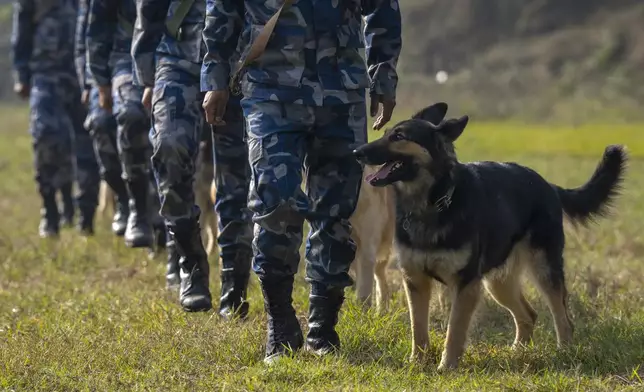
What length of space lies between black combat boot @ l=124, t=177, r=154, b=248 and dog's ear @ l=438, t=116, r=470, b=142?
4.08 metres

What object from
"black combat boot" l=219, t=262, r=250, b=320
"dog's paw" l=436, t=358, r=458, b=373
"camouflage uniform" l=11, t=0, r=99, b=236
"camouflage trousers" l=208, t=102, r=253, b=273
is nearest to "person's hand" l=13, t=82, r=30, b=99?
"camouflage uniform" l=11, t=0, r=99, b=236

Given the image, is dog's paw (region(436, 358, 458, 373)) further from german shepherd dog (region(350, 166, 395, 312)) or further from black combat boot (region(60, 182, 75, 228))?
black combat boot (region(60, 182, 75, 228))

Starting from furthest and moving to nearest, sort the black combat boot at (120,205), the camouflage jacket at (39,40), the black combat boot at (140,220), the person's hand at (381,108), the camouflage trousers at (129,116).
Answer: the camouflage jacket at (39,40) < the black combat boot at (120,205) < the black combat boot at (140,220) < the camouflage trousers at (129,116) < the person's hand at (381,108)

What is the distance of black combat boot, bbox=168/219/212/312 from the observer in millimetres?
6328

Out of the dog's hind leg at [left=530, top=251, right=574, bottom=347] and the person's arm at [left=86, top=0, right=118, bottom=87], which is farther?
the person's arm at [left=86, top=0, right=118, bottom=87]

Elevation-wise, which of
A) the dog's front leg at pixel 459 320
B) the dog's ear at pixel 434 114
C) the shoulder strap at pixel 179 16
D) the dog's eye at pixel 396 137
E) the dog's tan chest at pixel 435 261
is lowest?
the dog's front leg at pixel 459 320

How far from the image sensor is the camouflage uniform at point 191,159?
242 inches

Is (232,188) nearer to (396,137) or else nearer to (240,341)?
(240,341)

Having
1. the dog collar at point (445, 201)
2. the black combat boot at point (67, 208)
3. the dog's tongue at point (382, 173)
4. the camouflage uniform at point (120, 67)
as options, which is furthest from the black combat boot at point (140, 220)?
the dog collar at point (445, 201)

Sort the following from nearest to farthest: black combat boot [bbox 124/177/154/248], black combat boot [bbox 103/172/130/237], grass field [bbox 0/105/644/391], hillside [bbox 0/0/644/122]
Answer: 1. grass field [bbox 0/105/644/391]
2. black combat boot [bbox 124/177/154/248]
3. black combat boot [bbox 103/172/130/237]
4. hillside [bbox 0/0/644/122]

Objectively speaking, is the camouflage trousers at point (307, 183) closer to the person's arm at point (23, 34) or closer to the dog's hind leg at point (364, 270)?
the dog's hind leg at point (364, 270)

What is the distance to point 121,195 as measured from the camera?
985cm

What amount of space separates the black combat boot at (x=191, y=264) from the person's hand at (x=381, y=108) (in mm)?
1553

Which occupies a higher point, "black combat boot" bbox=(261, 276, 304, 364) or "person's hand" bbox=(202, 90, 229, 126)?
"person's hand" bbox=(202, 90, 229, 126)
